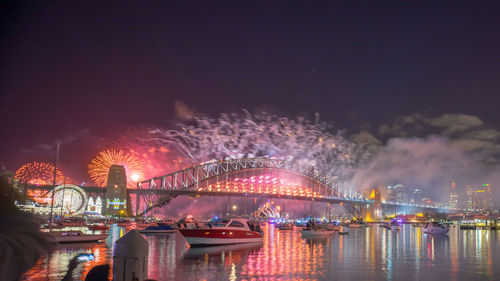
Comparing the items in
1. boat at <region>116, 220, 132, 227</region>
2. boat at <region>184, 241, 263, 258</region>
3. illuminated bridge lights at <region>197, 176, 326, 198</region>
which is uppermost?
illuminated bridge lights at <region>197, 176, 326, 198</region>

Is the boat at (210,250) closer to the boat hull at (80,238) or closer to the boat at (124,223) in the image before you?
the boat hull at (80,238)

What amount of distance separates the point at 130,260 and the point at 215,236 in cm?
2921

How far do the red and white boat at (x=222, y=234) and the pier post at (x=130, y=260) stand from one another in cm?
2806

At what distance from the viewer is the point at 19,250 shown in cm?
417

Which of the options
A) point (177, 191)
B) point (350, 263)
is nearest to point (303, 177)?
point (177, 191)

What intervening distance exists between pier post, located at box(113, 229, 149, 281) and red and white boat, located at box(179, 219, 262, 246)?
2806 cm

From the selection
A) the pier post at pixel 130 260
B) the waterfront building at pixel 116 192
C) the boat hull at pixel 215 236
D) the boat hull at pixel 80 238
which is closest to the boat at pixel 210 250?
the boat hull at pixel 215 236

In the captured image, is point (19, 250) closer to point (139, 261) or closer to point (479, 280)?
point (139, 261)

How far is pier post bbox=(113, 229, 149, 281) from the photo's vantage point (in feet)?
25.7

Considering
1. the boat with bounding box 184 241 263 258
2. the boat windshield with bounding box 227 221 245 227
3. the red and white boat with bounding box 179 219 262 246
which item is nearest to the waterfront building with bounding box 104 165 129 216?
the red and white boat with bounding box 179 219 262 246

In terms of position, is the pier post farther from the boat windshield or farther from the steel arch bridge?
the steel arch bridge

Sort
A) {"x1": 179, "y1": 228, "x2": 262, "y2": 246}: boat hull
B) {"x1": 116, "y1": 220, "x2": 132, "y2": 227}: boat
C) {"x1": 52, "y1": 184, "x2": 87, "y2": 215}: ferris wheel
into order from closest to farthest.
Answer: {"x1": 179, "y1": 228, "x2": 262, "y2": 246}: boat hull
{"x1": 116, "y1": 220, "x2": 132, "y2": 227}: boat
{"x1": 52, "y1": 184, "x2": 87, "y2": 215}: ferris wheel

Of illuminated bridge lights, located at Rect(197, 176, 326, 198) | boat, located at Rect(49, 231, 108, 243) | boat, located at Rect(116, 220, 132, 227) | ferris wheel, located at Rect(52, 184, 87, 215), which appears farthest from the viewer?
illuminated bridge lights, located at Rect(197, 176, 326, 198)

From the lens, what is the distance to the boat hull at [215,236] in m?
35.4
